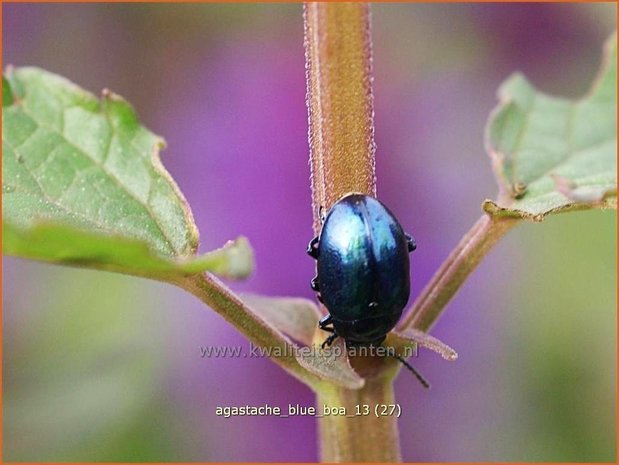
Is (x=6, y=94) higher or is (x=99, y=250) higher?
(x=6, y=94)

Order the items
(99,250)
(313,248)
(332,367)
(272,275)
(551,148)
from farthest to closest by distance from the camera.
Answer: (272,275) < (551,148) < (313,248) < (332,367) < (99,250)

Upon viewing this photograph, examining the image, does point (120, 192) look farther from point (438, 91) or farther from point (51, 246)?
point (438, 91)

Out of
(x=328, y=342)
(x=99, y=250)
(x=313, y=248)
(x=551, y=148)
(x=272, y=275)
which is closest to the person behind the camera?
(x=99, y=250)

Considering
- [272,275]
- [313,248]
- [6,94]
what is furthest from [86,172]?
[272,275]

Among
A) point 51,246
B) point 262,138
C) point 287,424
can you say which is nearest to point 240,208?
point 262,138

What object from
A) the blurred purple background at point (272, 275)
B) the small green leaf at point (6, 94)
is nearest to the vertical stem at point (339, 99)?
the small green leaf at point (6, 94)

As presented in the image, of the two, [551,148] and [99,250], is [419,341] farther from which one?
[551,148]

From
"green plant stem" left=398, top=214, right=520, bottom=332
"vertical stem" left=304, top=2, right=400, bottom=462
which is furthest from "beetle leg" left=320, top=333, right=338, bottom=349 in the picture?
"vertical stem" left=304, top=2, right=400, bottom=462
